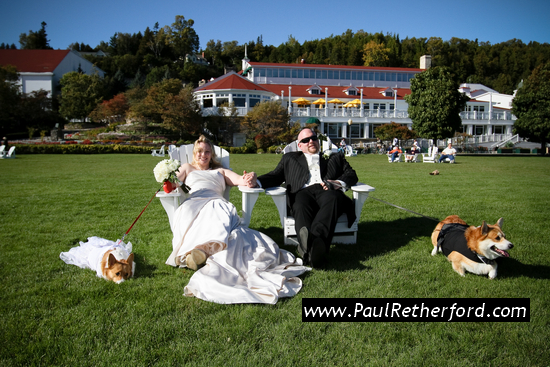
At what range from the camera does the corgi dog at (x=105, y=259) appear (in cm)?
329

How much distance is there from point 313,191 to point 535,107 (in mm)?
34788

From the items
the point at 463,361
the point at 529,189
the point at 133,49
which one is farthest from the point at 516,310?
the point at 133,49

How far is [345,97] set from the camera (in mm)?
42250

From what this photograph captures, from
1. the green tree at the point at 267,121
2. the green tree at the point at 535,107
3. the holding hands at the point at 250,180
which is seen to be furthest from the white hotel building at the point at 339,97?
the holding hands at the point at 250,180

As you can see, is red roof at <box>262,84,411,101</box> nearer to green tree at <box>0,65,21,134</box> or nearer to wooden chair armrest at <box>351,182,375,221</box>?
green tree at <box>0,65,21,134</box>

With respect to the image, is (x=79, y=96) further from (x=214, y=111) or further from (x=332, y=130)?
(x=332, y=130)

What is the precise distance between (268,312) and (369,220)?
3.41m

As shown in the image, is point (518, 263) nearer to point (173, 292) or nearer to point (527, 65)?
point (173, 292)

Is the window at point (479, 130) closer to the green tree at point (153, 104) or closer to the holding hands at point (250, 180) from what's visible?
the green tree at point (153, 104)

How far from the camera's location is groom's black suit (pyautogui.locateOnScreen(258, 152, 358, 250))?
3900mm

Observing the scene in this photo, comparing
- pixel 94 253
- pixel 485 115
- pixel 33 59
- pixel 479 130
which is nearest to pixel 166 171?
pixel 94 253

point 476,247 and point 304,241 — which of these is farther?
point 304,241

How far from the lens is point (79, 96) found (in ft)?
135

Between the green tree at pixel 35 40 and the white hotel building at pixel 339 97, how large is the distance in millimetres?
44503
